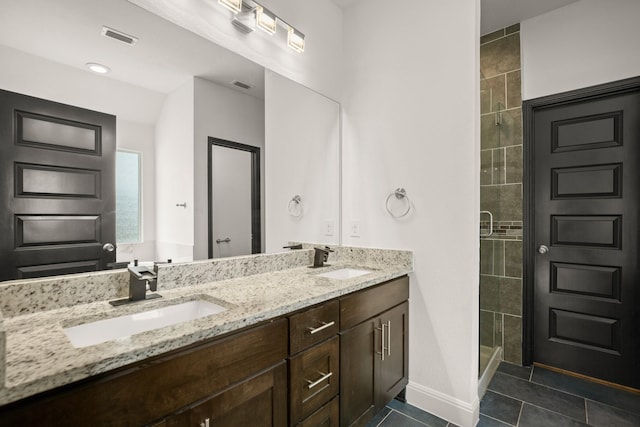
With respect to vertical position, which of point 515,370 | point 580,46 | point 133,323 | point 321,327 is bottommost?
point 515,370

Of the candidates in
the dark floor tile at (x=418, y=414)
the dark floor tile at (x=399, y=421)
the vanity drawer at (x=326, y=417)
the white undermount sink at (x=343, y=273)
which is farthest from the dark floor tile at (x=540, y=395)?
the vanity drawer at (x=326, y=417)

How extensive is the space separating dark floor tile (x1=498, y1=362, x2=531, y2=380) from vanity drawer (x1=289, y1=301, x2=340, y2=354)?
6.05 ft

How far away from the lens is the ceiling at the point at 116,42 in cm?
106

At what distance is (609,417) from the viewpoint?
1866 mm

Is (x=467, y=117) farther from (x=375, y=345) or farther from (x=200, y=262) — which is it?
(x=200, y=262)

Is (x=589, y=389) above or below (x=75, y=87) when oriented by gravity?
below

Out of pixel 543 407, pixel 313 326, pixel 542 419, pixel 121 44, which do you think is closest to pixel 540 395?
pixel 543 407

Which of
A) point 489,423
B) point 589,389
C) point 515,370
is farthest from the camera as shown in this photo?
point 515,370

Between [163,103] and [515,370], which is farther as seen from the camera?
[515,370]

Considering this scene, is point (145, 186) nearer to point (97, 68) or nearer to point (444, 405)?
point (97, 68)

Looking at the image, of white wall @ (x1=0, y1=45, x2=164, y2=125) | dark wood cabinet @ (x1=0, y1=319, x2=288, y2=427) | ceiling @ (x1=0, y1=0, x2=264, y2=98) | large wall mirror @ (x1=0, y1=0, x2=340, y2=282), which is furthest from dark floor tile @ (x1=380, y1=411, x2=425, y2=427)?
ceiling @ (x1=0, y1=0, x2=264, y2=98)

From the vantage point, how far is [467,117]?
1815mm

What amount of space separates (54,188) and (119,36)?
2.14 ft

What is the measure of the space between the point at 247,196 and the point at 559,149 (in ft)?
7.83
